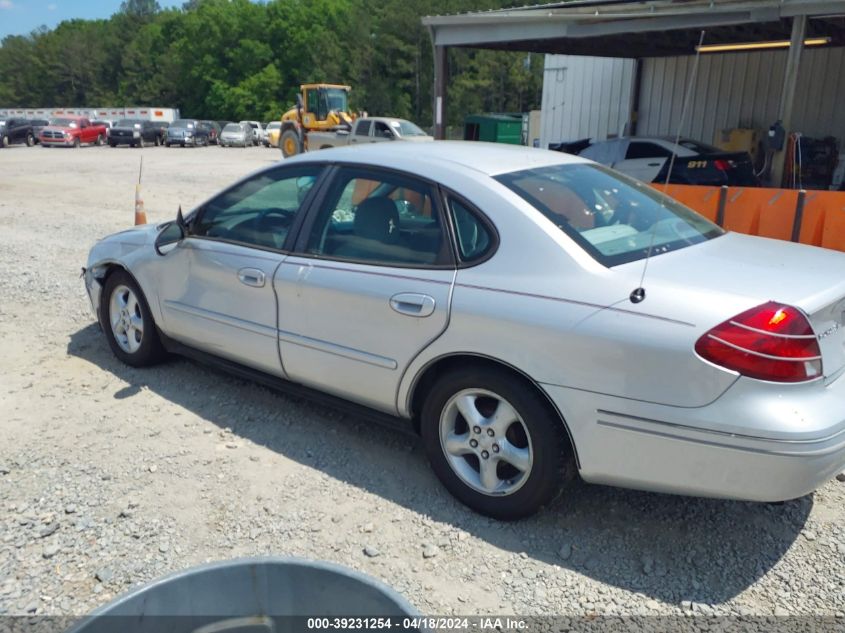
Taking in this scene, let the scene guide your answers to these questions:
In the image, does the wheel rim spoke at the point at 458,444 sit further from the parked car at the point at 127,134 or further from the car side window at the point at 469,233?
the parked car at the point at 127,134

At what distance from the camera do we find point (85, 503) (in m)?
3.42

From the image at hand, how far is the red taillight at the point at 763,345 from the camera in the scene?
2598 mm

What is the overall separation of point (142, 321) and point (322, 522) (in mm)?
2321

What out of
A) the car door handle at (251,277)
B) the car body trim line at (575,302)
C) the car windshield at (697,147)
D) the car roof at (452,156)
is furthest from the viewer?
the car windshield at (697,147)

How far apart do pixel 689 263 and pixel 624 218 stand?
1.53ft

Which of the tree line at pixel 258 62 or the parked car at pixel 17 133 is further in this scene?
the tree line at pixel 258 62

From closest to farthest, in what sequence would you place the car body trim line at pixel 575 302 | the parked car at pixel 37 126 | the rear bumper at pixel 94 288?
1. the car body trim line at pixel 575 302
2. the rear bumper at pixel 94 288
3. the parked car at pixel 37 126

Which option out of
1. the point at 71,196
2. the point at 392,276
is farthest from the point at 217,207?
the point at 71,196

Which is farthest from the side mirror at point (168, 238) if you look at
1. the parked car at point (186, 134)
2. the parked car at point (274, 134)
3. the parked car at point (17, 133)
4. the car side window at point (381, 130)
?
the parked car at point (17, 133)

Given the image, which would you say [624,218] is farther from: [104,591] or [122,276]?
[122,276]

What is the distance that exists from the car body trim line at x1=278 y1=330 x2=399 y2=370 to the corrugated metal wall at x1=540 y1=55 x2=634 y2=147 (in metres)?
16.5

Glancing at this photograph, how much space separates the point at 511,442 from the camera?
3189 millimetres

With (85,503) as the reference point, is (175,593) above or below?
above

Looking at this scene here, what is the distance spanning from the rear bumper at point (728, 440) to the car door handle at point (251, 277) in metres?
1.90
